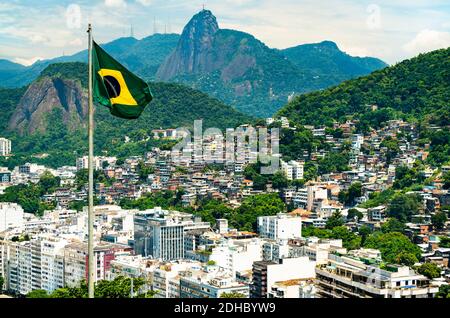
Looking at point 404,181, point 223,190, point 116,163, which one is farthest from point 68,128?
point 404,181

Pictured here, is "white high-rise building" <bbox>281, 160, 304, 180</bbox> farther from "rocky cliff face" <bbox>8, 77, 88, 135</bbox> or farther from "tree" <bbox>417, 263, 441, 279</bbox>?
"rocky cliff face" <bbox>8, 77, 88, 135</bbox>

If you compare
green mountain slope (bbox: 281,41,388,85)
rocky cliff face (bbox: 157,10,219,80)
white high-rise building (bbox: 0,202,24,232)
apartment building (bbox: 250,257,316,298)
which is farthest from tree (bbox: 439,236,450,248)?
green mountain slope (bbox: 281,41,388,85)

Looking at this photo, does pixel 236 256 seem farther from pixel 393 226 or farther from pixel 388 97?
pixel 388 97

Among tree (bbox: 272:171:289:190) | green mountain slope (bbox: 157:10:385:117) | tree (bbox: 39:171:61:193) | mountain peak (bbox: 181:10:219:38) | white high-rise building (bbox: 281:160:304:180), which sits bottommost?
tree (bbox: 39:171:61:193)

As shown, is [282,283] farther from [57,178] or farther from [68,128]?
[68,128]

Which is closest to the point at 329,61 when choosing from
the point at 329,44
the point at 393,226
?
the point at 329,44

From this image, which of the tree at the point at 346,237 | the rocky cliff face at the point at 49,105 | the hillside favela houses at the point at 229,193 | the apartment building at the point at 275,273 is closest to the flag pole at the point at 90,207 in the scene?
the hillside favela houses at the point at 229,193

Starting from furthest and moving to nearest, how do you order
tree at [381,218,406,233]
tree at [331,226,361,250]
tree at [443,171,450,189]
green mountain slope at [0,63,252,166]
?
green mountain slope at [0,63,252,166] < tree at [443,171,450,189] < tree at [381,218,406,233] < tree at [331,226,361,250]

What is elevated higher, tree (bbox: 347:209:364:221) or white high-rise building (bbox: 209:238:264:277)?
tree (bbox: 347:209:364:221)
